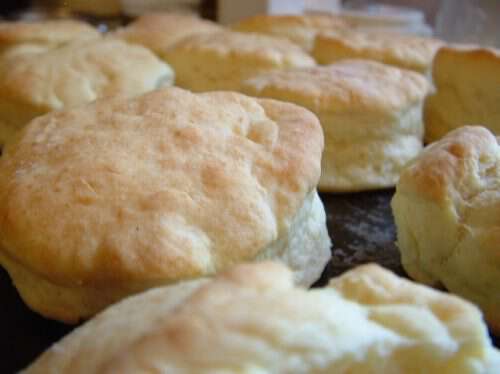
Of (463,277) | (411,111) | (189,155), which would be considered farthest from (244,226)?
(411,111)

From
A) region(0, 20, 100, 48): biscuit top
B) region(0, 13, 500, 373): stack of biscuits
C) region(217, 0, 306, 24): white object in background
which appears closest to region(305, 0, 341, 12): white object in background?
region(217, 0, 306, 24): white object in background

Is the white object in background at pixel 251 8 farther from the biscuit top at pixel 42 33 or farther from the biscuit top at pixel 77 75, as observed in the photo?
the biscuit top at pixel 77 75

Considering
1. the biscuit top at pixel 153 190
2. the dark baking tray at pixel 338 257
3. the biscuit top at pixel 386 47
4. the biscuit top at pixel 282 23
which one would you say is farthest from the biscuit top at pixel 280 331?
the biscuit top at pixel 282 23

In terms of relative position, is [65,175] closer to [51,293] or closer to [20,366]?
[51,293]

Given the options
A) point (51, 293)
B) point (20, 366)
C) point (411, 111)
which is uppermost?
point (411, 111)

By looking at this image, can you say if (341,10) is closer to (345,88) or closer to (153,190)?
(345,88)

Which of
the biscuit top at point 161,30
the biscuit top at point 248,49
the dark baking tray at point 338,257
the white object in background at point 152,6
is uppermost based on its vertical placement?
the biscuit top at point 248,49

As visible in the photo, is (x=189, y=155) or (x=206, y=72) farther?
(x=206, y=72)

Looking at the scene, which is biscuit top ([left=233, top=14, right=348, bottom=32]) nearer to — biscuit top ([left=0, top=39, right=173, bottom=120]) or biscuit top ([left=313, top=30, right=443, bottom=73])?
biscuit top ([left=313, top=30, right=443, bottom=73])
